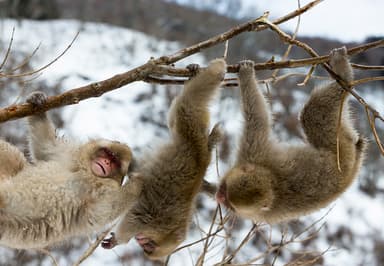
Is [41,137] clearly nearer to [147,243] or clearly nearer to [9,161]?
[9,161]

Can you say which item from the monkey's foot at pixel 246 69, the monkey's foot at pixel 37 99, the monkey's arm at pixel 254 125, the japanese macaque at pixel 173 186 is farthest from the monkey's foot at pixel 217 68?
the monkey's foot at pixel 37 99

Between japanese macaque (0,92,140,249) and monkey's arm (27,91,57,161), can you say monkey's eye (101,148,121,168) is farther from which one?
monkey's arm (27,91,57,161)

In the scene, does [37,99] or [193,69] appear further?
[193,69]

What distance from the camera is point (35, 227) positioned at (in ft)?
8.49

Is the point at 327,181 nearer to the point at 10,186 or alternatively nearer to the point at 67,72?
the point at 10,186

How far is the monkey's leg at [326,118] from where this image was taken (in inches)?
137

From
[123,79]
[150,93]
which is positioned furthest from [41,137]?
[150,93]

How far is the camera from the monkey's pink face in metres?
2.81

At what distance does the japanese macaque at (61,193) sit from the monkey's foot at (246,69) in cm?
95

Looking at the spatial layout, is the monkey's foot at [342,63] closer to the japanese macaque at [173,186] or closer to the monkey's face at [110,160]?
the japanese macaque at [173,186]

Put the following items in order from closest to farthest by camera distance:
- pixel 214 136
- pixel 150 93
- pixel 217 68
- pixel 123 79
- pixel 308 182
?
pixel 123 79 → pixel 217 68 → pixel 214 136 → pixel 308 182 → pixel 150 93

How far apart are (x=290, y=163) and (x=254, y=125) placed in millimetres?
389

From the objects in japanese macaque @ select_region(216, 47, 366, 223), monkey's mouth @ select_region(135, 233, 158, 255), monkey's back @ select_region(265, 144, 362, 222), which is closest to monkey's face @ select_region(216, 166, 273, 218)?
japanese macaque @ select_region(216, 47, 366, 223)

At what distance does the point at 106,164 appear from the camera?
9.25ft
